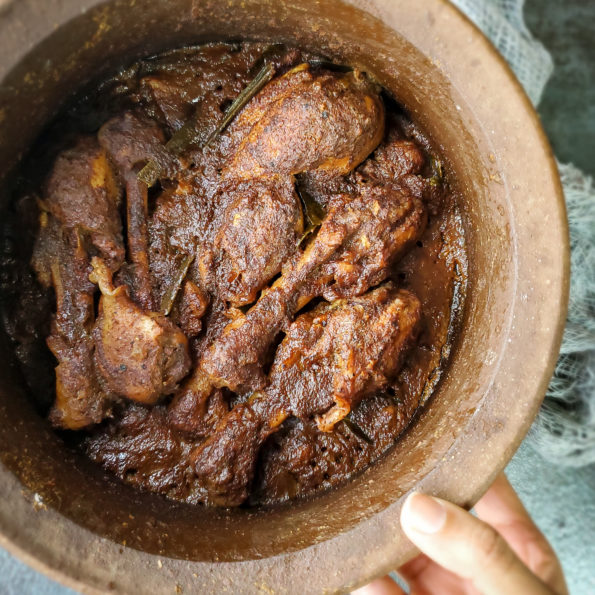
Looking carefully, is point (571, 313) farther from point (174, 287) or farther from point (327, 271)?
point (174, 287)

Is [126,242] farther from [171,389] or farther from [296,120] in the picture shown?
[296,120]

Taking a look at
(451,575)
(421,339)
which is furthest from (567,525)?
(421,339)

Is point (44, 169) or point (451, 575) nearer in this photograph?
point (44, 169)

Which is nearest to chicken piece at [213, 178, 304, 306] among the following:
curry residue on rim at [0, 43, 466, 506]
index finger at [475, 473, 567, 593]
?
curry residue on rim at [0, 43, 466, 506]

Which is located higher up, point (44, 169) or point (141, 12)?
point (141, 12)

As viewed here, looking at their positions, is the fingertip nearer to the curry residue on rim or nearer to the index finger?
the index finger

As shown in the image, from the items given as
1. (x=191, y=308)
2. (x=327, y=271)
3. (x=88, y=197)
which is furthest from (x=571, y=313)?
(x=88, y=197)
